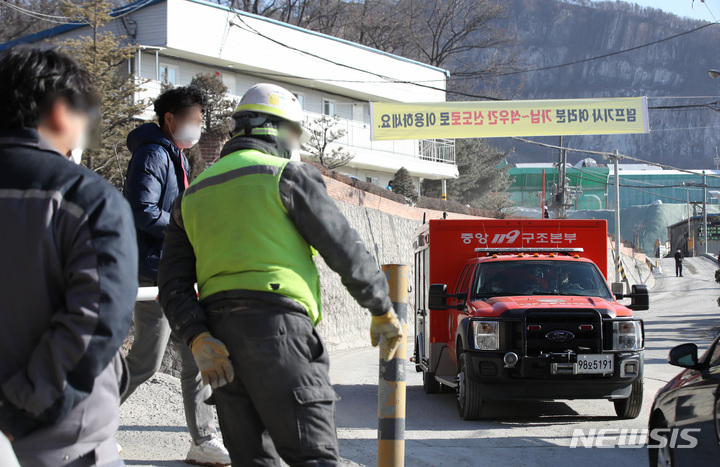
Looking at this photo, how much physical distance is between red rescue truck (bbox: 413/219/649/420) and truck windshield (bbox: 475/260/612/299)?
0.04 ft

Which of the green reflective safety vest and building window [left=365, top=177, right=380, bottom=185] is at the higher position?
building window [left=365, top=177, right=380, bottom=185]

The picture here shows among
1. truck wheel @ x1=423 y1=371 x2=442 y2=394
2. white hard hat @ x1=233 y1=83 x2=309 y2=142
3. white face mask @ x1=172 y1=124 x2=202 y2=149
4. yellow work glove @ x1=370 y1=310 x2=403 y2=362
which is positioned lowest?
truck wheel @ x1=423 y1=371 x2=442 y2=394

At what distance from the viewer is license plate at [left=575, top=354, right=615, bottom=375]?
7.96 meters

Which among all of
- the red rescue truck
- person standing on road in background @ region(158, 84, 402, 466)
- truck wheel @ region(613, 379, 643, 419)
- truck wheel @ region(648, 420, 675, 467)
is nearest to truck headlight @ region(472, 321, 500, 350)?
the red rescue truck

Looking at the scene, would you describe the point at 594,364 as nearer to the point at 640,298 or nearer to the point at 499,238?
the point at 640,298

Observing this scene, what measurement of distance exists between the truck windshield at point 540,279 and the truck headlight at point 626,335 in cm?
92

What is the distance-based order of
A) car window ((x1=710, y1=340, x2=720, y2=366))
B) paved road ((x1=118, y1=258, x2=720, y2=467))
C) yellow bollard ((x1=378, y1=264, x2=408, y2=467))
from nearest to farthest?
1. yellow bollard ((x1=378, y1=264, x2=408, y2=467))
2. car window ((x1=710, y1=340, x2=720, y2=366))
3. paved road ((x1=118, y1=258, x2=720, y2=467))

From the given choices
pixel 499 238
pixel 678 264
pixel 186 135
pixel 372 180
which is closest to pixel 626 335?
pixel 499 238

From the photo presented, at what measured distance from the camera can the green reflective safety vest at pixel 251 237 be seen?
3.12m

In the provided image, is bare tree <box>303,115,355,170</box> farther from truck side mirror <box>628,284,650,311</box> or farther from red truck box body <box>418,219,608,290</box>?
truck side mirror <box>628,284,650,311</box>

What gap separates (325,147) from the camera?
33.0m

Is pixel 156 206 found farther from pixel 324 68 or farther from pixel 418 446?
pixel 324 68

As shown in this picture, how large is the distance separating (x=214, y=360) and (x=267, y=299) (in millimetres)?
326

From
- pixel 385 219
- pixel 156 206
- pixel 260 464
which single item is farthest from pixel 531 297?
pixel 385 219
